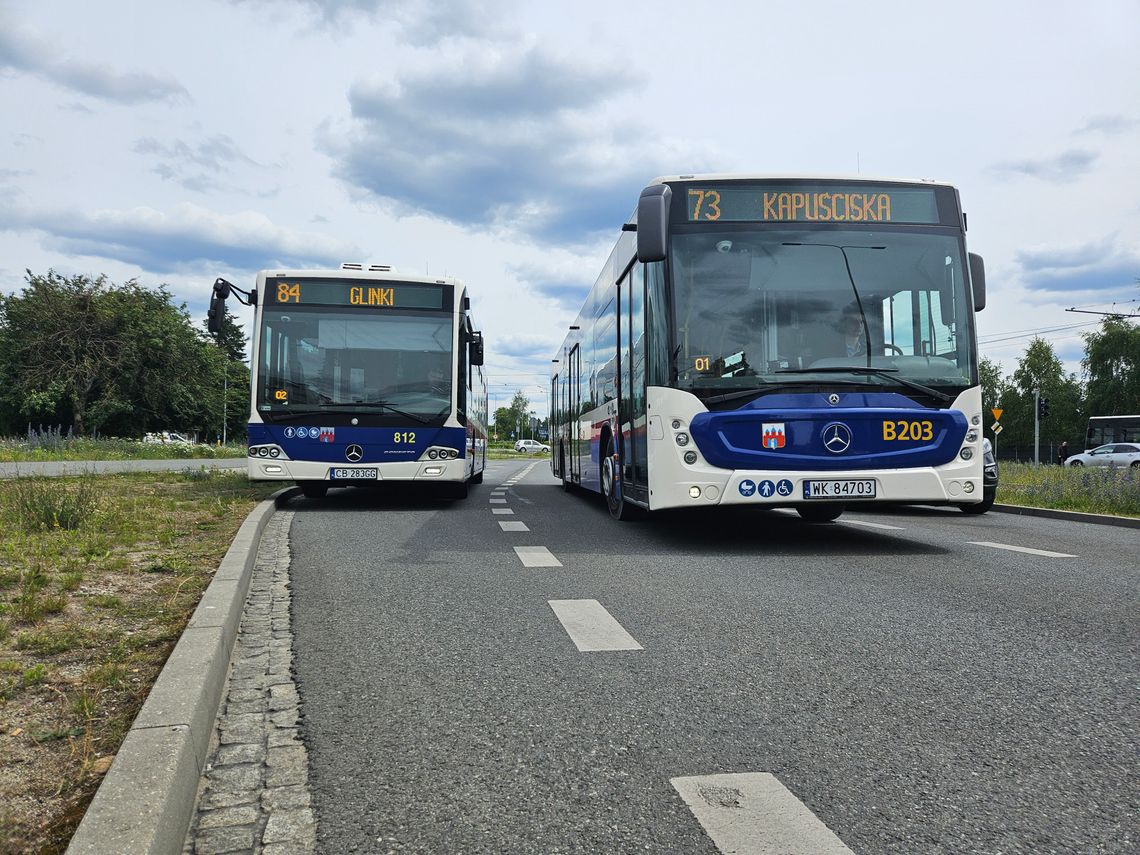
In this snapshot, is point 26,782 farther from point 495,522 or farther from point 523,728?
point 495,522

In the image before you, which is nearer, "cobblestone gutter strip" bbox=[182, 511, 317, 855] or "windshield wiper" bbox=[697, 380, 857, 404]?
"cobblestone gutter strip" bbox=[182, 511, 317, 855]

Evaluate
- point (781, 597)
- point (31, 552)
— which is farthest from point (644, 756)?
point (31, 552)

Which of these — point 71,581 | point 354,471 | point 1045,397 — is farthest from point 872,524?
point 1045,397

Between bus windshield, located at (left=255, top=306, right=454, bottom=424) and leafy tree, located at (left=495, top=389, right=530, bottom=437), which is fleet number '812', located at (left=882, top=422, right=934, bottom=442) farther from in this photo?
leafy tree, located at (left=495, top=389, right=530, bottom=437)

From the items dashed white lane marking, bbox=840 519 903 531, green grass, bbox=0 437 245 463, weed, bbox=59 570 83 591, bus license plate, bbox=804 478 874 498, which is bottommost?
dashed white lane marking, bbox=840 519 903 531

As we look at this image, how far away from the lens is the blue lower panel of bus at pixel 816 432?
8.18m

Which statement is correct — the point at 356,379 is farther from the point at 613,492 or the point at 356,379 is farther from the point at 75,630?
the point at 75,630

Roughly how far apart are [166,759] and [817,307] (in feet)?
22.5

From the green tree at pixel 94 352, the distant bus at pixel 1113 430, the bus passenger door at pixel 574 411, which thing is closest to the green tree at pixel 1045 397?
the distant bus at pixel 1113 430

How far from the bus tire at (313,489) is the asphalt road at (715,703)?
723 centimetres

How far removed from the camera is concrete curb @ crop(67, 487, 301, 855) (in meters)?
2.24

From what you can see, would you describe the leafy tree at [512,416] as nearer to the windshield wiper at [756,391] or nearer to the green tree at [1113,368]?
the green tree at [1113,368]

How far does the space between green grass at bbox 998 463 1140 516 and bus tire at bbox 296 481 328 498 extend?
1087 centimetres

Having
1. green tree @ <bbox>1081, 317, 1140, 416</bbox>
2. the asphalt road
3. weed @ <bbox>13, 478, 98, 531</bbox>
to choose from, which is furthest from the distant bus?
weed @ <bbox>13, 478, 98, 531</bbox>
